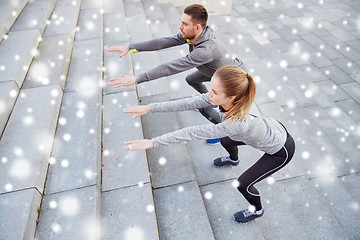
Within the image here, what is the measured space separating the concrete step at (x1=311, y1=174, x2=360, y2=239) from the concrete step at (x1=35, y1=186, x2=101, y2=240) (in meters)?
2.65

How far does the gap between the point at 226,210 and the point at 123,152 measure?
134cm

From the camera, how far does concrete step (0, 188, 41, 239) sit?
1.86 m

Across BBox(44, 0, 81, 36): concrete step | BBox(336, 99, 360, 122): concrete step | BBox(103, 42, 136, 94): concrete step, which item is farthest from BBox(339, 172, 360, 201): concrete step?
BBox(44, 0, 81, 36): concrete step

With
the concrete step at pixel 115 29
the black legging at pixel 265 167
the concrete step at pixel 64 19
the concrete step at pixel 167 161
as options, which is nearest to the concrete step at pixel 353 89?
the black legging at pixel 265 167

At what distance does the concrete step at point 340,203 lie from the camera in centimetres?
275

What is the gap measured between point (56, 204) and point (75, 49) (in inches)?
106

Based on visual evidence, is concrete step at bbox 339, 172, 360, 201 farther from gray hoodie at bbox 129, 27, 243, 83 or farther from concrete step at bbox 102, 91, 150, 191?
concrete step at bbox 102, 91, 150, 191

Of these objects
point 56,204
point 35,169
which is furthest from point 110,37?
point 56,204

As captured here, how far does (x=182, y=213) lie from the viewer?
2416mm

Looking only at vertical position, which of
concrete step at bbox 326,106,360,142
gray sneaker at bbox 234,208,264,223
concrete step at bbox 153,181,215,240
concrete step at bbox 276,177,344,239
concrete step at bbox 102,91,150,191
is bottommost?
concrete step at bbox 326,106,360,142

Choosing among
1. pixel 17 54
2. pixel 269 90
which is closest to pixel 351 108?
pixel 269 90

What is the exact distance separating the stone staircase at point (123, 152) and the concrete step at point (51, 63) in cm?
2

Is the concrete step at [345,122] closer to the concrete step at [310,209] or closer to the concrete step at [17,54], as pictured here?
the concrete step at [310,209]

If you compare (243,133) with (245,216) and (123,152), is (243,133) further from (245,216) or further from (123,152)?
(123,152)
